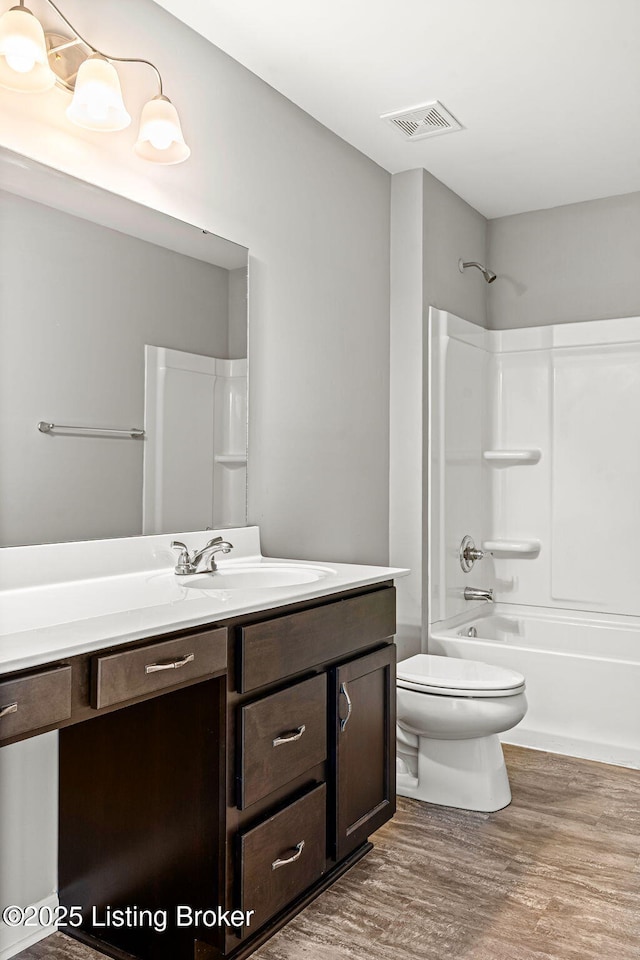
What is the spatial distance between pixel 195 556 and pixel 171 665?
0.64m

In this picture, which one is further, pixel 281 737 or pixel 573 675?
pixel 573 675

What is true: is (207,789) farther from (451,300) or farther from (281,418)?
(451,300)

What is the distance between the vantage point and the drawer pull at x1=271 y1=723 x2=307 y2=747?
68.9 inches

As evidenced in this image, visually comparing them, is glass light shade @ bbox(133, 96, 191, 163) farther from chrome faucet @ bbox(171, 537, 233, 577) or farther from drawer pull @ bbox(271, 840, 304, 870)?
drawer pull @ bbox(271, 840, 304, 870)

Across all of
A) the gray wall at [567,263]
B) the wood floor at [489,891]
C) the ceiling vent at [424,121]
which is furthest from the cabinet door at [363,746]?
the gray wall at [567,263]

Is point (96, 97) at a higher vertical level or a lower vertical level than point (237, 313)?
higher

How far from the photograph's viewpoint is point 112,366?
1.99 meters

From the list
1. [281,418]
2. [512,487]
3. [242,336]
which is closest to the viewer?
[242,336]

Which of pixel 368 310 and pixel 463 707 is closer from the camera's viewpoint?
pixel 463 707

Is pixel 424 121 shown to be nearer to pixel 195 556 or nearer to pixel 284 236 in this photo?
pixel 284 236

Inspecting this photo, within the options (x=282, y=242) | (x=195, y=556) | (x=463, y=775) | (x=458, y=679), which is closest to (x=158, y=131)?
(x=282, y=242)

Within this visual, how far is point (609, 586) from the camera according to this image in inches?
141


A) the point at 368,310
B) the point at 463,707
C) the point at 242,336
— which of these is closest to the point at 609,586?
the point at 463,707

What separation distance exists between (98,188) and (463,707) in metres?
1.88
